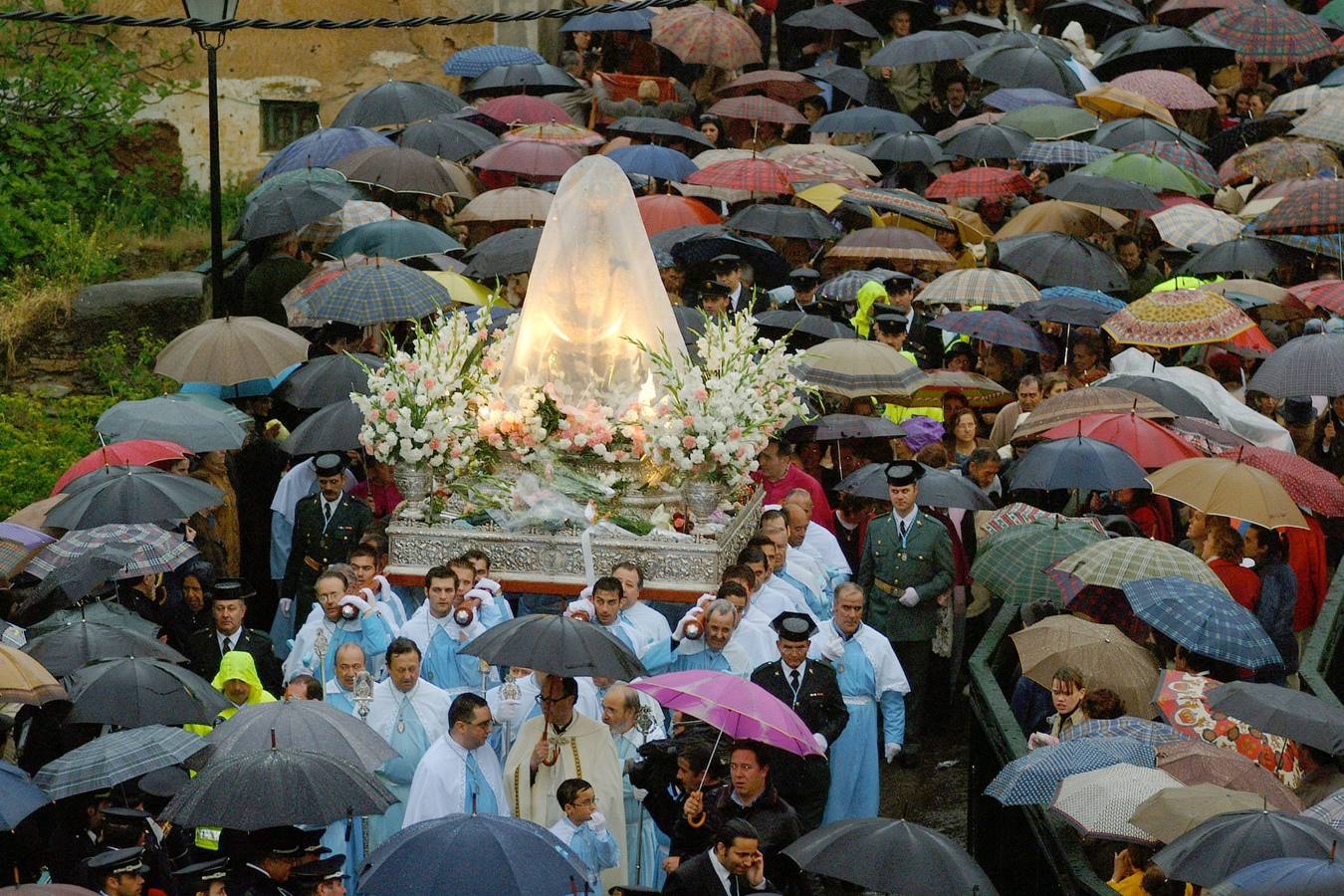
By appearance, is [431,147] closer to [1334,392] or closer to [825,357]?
[825,357]

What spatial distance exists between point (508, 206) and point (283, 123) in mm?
7325

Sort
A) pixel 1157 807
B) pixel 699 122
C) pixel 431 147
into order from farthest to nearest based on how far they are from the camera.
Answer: pixel 699 122
pixel 431 147
pixel 1157 807

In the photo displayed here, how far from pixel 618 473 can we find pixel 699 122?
10060 millimetres

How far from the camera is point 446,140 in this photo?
19.5 meters

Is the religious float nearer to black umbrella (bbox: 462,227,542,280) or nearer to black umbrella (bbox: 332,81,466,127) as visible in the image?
black umbrella (bbox: 462,227,542,280)

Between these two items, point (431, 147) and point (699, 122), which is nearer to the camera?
point (431, 147)

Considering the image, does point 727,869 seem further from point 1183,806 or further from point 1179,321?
point 1179,321

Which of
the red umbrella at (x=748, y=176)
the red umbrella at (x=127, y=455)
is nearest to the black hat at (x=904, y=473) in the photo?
the red umbrella at (x=127, y=455)

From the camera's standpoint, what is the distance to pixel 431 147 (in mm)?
19516

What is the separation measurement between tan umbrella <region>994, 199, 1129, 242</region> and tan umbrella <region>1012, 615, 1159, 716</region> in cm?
845

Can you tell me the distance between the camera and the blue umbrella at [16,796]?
26.7ft

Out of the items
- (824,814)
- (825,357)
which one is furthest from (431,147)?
(824,814)

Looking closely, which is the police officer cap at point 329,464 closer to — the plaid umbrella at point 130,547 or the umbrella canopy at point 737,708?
the plaid umbrella at point 130,547

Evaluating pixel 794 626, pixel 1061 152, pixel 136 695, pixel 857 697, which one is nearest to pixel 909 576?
pixel 857 697
